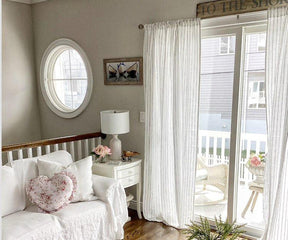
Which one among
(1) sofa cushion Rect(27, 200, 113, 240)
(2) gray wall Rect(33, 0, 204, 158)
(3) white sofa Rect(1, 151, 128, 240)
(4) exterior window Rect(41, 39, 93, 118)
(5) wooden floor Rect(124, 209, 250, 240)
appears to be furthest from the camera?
(4) exterior window Rect(41, 39, 93, 118)

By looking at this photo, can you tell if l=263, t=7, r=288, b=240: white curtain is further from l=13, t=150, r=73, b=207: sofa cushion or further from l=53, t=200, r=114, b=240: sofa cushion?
l=13, t=150, r=73, b=207: sofa cushion

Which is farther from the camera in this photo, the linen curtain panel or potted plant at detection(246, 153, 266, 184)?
the linen curtain panel

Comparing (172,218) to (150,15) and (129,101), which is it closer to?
(129,101)

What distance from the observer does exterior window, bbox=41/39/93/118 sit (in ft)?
13.3

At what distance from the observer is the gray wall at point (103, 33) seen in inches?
127

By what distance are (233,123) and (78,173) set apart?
161cm

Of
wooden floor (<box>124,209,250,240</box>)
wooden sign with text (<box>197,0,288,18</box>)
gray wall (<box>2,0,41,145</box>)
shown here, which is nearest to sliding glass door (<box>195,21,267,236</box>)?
wooden sign with text (<box>197,0,288,18</box>)

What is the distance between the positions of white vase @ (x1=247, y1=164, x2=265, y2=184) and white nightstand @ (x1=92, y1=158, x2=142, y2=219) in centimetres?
124

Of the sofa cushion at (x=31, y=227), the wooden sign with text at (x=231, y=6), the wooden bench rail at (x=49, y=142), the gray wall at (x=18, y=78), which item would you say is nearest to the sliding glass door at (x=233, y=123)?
the wooden sign with text at (x=231, y=6)

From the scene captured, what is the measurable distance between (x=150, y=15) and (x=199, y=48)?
749mm

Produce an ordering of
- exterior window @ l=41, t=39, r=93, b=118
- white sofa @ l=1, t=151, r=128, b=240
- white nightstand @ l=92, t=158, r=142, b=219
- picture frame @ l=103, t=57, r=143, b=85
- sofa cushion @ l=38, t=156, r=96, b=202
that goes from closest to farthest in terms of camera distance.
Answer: white sofa @ l=1, t=151, r=128, b=240 < sofa cushion @ l=38, t=156, r=96, b=202 < white nightstand @ l=92, t=158, r=142, b=219 < picture frame @ l=103, t=57, r=143, b=85 < exterior window @ l=41, t=39, r=93, b=118

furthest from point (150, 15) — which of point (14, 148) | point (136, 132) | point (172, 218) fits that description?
point (172, 218)

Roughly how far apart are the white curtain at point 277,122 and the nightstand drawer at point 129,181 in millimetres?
1408

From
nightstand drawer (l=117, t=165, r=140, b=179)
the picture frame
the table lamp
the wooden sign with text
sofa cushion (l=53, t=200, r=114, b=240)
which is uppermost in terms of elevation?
the wooden sign with text
